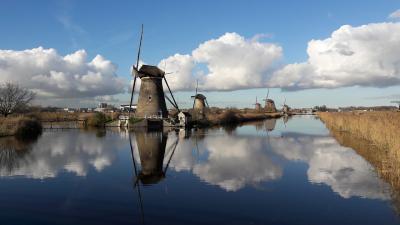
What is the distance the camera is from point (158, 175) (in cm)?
1177

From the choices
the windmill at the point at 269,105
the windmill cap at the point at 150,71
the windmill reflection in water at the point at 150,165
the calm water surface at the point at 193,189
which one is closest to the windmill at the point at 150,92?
the windmill cap at the point at 150,71

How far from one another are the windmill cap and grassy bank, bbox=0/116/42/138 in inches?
447

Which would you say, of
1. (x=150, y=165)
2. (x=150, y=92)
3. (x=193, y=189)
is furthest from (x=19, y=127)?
(x=193, y=189)

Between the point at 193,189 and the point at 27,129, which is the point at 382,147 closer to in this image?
the point at 193,189

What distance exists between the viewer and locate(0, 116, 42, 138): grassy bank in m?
25.2

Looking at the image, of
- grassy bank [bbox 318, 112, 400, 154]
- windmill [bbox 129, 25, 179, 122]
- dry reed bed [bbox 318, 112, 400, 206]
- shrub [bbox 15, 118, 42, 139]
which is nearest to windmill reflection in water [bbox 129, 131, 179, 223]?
dry reed bed [bbox 318, 112, 400, 206]

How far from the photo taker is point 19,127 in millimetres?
26172

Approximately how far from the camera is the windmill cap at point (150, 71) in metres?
36.1

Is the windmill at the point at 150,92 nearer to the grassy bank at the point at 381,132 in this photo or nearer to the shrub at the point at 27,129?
the shrub at the point at 27,129

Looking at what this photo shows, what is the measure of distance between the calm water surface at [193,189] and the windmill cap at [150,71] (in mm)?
20395

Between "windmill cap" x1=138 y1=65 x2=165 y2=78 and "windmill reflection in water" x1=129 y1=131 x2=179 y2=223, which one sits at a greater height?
"windmill cap" x1=138 y1=65 x2=165 y2=78

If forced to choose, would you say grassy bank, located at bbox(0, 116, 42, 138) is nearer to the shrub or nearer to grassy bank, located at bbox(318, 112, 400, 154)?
the shrub

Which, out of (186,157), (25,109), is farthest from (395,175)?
(25,109)

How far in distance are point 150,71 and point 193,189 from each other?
27.8 metres
